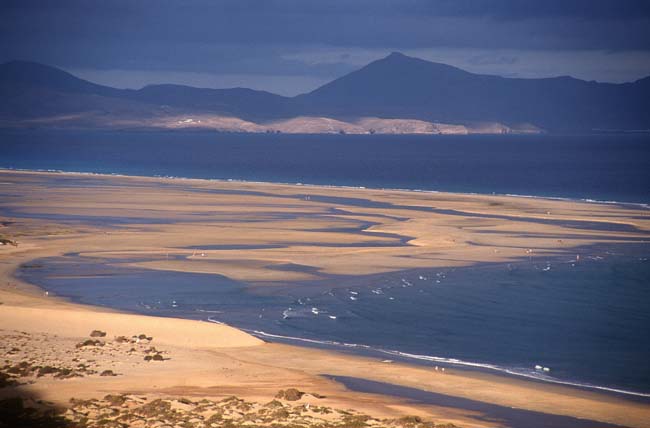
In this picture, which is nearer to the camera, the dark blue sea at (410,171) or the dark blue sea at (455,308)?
the dark blue sea at (455,308)

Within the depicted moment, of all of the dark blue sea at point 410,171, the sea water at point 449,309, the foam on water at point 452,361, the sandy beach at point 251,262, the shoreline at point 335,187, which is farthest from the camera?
the dark blue sea at point 410,171

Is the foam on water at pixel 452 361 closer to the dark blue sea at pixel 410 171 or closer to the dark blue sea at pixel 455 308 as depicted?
the dark blue sea at pixel 455 308

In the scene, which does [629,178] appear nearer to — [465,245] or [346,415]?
[465,245]

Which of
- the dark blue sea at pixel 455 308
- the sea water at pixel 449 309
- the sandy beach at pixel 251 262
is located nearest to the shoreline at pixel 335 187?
the sandy beach at pixel 251 262

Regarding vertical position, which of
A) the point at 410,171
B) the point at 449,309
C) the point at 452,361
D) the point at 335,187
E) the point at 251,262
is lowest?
the point at 452,361

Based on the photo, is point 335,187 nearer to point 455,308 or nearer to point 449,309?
point 455,308

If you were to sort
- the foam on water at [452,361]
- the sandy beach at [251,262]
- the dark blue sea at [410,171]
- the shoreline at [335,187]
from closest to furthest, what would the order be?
the sandy beach at [251,262] → the foam on water at [452,361] → the shoreline at [335,187] → the dark blue sea at [410,171]

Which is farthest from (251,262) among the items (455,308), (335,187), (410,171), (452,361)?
(410,171)

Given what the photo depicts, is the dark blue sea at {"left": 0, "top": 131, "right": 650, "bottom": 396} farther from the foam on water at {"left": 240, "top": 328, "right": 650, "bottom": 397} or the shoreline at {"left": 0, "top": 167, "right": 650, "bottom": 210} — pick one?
the shoreline at {"left": 0, "top": 167, "right": 650, "bottom": 210}

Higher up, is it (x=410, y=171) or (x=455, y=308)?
(x=410, y=171)
